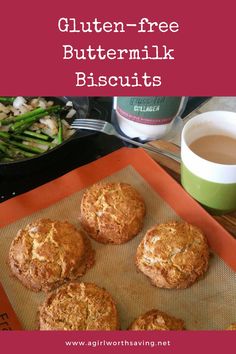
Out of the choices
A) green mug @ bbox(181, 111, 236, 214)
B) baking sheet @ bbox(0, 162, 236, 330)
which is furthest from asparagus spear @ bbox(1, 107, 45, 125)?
green mug @ bbox(181, 111, 236, 214)

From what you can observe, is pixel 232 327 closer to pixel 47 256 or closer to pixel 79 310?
pixel 79 310

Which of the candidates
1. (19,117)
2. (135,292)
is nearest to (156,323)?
(135,292)

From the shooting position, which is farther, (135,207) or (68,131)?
(68,131)

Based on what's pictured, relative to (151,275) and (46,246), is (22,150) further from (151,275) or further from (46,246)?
(151,275)

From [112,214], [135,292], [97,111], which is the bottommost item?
[135,292]

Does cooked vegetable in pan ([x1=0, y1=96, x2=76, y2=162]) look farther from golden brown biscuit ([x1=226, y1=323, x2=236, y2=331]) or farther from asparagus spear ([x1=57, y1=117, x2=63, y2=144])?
golden brown biscuit ([x1=226, y1=323, x2=236, y2=331])

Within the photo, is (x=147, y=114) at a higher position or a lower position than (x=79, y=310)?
higher
